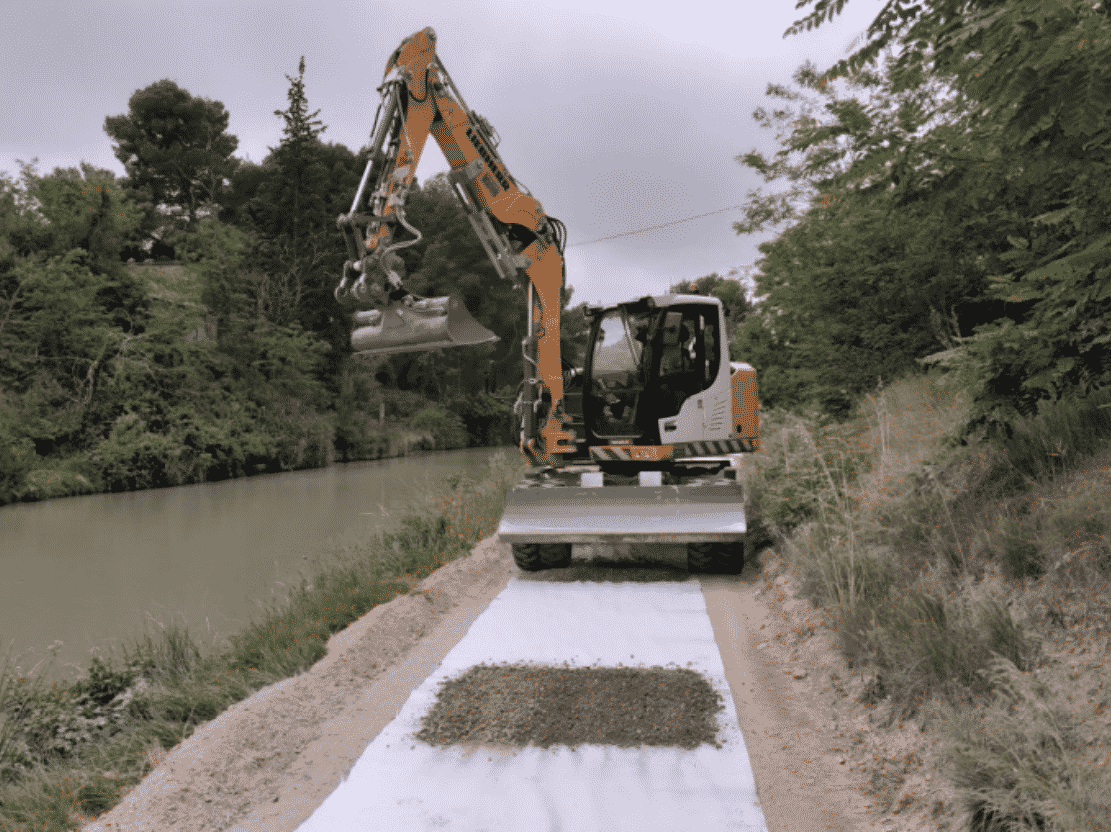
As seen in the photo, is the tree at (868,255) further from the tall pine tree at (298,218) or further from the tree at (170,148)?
the tree at (170,148)

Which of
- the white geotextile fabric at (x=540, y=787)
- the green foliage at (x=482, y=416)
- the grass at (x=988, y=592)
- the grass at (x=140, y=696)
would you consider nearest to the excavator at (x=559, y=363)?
the grass at (x=988, y=592)

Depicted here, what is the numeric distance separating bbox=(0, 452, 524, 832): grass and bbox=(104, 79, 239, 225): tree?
4013 cm

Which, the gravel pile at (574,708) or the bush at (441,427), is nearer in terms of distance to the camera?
the gravel pile at (574,708)

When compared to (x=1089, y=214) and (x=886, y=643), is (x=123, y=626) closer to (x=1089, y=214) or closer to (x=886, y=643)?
(x=886, y=643)

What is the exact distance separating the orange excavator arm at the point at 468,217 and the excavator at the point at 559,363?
0.05 ft

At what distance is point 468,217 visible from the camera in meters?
9.07

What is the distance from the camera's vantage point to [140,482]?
22.4 meters

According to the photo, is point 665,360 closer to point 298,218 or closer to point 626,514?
point 626,514

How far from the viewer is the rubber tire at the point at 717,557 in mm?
7922

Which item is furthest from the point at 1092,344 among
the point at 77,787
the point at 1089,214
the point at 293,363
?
the point at 293,363

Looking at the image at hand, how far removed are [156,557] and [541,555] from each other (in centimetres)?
748

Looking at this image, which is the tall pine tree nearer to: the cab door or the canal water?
the canal water

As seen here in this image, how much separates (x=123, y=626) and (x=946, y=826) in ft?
28.0

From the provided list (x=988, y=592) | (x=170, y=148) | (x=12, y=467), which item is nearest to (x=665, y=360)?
(x=988, y=592)
